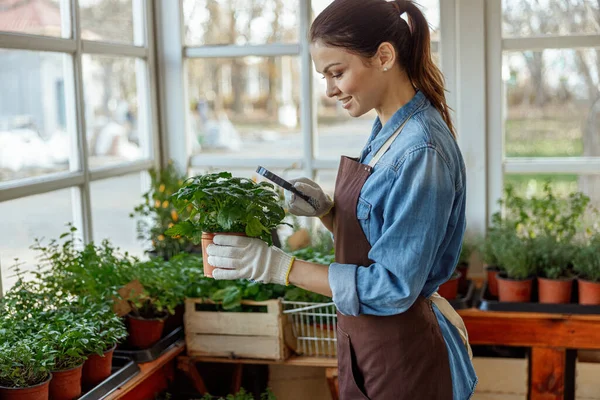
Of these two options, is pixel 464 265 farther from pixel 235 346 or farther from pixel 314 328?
pixel 235 346

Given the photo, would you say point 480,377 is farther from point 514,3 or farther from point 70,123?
point 70,123

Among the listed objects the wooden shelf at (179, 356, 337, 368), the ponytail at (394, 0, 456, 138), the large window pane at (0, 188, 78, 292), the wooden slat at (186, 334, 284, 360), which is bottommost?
the wooden shelf at (179, 356, 337, 368)

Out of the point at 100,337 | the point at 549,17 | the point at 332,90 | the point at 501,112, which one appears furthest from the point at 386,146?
Result: the point at 549,17

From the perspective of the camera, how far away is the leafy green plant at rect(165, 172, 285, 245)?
1.81m

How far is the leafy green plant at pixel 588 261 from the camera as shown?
2840 mm

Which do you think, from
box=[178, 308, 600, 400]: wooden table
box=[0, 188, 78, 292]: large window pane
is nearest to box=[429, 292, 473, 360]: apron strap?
box=[178, 308, 600, 400]: wooden table

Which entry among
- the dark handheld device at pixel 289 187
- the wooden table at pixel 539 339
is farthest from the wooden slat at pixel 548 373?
the dark handheld device at pixel 289 187

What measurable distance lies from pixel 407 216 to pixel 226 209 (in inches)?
18.1

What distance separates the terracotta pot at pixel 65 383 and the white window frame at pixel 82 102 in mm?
662

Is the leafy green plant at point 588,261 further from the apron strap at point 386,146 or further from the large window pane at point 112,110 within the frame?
the large window pane at point 112,110

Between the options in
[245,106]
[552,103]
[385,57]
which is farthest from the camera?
[245,106]

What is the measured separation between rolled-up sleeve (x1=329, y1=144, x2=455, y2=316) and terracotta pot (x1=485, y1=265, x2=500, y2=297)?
1455mm

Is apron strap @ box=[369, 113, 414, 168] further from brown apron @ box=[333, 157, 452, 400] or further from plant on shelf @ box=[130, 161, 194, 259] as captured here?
plant on shelf @ box=[130, 161, 194, 259]

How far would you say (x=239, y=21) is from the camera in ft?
11.3
